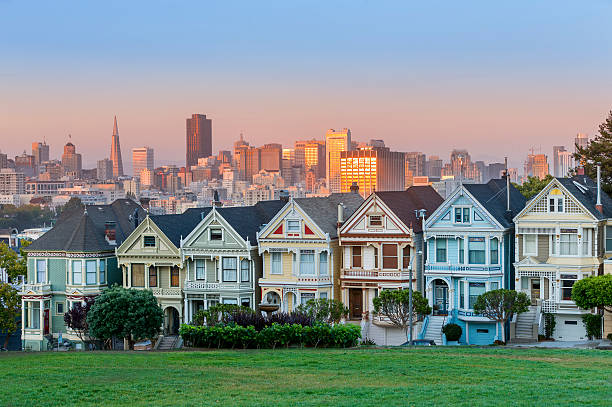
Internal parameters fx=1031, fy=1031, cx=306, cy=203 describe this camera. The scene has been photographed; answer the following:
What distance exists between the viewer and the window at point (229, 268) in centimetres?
5944

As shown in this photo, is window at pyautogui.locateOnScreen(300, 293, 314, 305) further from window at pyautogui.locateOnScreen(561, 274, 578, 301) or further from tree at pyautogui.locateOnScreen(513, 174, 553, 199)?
tree at pyautogui.locateOnScreen(513, 174, 553, 199)

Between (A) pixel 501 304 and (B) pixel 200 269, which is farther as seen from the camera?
(B) pixel 200 269

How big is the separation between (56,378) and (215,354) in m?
7.70

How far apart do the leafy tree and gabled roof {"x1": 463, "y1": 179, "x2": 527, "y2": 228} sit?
9.32 m

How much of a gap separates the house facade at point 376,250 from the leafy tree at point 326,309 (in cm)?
293

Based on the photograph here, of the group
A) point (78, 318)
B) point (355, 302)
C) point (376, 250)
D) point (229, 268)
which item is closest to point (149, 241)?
point (229, 268)

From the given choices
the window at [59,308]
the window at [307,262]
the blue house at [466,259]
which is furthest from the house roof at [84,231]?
the blue house at [466,259]

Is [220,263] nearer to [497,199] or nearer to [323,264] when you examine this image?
[323,264]

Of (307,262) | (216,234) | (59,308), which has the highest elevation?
(216,234)

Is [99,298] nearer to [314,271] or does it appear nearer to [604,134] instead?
[314,271]

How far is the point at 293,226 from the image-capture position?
58062 millimetres

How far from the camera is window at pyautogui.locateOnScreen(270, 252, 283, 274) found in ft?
192

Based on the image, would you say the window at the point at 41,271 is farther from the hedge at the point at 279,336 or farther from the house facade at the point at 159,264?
the hedge at the point at 279,336

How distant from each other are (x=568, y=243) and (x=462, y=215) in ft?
18.6
